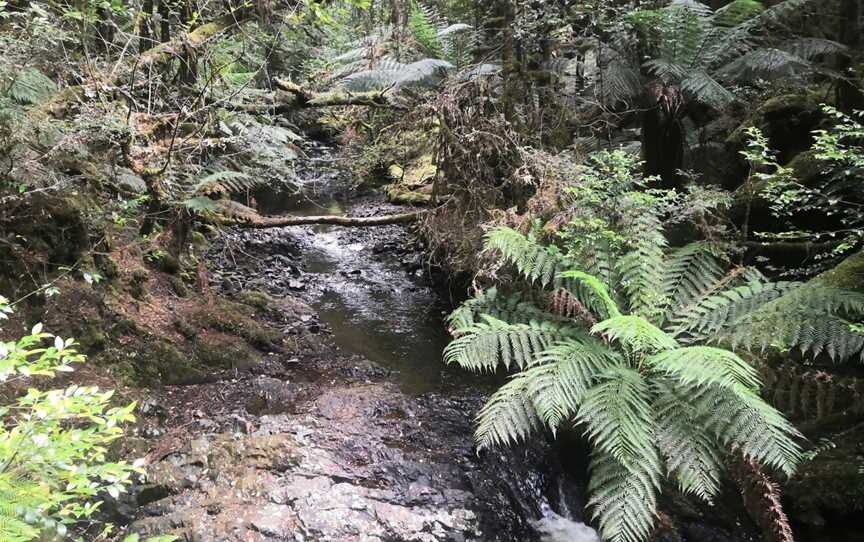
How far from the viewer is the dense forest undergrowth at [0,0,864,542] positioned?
247 centimetres

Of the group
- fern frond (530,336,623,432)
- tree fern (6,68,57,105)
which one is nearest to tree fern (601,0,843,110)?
fern frond (530,336,623,432)

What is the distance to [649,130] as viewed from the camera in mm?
4406

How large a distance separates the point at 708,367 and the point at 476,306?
1.46 meters

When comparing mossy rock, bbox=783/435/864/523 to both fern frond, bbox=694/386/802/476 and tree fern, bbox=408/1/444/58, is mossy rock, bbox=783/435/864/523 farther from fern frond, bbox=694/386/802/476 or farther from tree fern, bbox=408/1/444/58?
tree fern, bbox=408/1/444/58

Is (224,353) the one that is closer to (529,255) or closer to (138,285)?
(138,285)

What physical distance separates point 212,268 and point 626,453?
5.10 metres

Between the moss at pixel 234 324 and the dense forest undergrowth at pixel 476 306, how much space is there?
27 mm

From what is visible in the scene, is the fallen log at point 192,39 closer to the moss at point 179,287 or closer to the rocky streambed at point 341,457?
the moss at point 179,287

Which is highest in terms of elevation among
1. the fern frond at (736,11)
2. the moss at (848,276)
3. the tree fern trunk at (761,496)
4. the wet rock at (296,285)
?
the fern frond at (736,11)

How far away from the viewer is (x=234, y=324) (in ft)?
15.6

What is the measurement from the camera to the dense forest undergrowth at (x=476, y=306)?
8.10ft

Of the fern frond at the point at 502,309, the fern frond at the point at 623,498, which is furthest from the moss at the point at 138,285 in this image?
the fern frond at the point at 623,498

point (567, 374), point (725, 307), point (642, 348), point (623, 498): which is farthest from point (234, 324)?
point (725, 307)

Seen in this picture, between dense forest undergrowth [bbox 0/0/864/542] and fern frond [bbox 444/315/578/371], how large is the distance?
21mm
